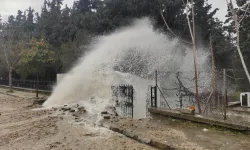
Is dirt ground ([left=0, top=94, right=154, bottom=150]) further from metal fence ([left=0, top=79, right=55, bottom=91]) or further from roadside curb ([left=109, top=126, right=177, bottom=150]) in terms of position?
metal fence ([left=0, top=79, right=55, bottom=91])

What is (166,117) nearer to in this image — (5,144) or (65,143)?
(65,143)

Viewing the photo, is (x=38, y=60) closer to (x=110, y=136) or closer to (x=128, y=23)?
(x=128, y=23)

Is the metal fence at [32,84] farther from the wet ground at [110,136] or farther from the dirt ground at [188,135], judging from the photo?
the dirt ground at [188,135]

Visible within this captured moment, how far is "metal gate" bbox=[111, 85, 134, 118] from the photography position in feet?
34.0

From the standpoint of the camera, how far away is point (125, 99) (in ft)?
35.2

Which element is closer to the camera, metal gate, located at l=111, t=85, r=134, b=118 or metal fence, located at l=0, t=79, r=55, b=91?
metal gate, located at l=111, t=85, r=134, b=118

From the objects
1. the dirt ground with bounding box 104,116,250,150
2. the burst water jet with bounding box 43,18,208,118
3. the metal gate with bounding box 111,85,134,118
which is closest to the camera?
the dirt ground with bounding box 104,116,250,150

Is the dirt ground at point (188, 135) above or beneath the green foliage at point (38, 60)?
beneath

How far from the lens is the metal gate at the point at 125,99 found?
10.4 metres

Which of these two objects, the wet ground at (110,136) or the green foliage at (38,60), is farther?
the green foliage at (38,60)

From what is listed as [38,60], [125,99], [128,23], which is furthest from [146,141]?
[38,60]

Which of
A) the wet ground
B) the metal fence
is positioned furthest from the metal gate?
the metal fence

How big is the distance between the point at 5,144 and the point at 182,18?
1906cm

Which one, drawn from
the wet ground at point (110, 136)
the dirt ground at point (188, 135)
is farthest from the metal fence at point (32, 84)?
the dirt ground at point (188, 135)
